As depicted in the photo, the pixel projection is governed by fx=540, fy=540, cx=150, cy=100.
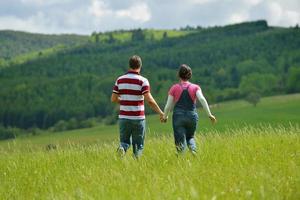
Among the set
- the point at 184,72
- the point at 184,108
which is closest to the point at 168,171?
the point at 184,108

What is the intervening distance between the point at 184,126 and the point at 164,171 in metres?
2.87

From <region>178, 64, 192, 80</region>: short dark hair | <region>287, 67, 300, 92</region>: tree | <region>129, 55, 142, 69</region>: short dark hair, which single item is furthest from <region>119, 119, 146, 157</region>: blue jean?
<region>287, 67, 300, 92</region>: tree

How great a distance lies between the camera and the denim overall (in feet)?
31.8

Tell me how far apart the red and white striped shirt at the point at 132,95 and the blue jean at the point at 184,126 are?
27.1 inches

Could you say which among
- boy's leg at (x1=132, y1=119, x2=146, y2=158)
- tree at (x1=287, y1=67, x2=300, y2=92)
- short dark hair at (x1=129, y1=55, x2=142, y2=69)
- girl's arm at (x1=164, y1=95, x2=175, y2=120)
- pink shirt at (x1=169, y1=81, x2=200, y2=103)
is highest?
short dark hair at (x1=129, y1=55, x2=142, y2=69)

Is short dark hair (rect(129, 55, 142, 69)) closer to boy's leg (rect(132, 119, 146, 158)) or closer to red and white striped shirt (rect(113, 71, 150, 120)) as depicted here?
red and white striped shirt (rect(113, 71, 150, 120))

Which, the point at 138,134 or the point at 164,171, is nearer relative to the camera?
the point at 164,171

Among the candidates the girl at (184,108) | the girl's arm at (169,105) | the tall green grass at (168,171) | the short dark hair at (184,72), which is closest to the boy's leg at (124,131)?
the tall green grass at (168,171)

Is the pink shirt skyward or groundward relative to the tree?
skyward

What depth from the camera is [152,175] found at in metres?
6.35

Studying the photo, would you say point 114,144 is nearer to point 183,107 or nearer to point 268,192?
point 183,107

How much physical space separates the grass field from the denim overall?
27cm

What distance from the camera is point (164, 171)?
22.9ft

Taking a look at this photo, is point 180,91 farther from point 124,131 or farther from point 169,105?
point 124,131
